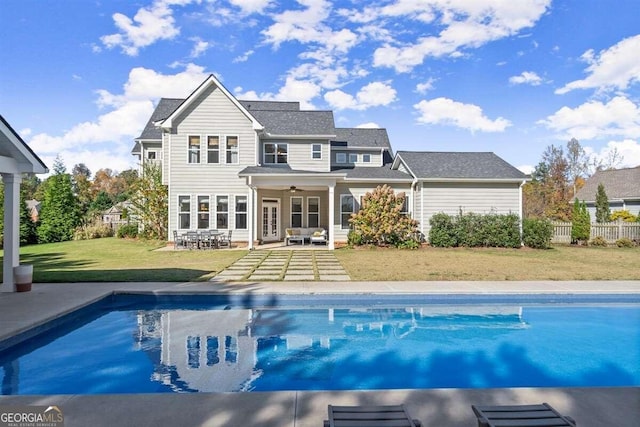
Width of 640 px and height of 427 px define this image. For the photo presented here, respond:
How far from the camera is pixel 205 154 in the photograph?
1894 cm

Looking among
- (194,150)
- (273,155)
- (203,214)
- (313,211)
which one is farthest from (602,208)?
(194,150)

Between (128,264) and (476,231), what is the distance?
1616 cm

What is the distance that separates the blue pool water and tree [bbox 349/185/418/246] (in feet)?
32.4

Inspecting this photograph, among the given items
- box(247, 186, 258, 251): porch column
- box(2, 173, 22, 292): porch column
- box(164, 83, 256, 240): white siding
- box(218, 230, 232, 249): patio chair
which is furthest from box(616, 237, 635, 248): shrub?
box(2, 173, 22, 292): porch column

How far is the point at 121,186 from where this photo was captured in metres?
63.0

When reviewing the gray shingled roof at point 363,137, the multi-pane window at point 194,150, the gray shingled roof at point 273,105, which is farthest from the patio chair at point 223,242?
the gray shingled roof at point 273,105

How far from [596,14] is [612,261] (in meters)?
9.80

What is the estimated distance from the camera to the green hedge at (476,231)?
60.6ft

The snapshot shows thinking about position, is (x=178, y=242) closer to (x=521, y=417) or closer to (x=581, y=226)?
(x=521, y=417)

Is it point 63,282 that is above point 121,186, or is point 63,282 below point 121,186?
below

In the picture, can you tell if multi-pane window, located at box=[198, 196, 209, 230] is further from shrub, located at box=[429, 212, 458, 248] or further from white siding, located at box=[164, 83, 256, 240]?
shrub, located at box=[429, 212, 458, 248]

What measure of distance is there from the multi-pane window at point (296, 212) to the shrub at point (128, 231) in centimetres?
1057

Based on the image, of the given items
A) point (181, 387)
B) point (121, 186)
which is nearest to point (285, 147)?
point (181, 387)

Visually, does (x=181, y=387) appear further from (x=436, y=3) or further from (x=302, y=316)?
(x=436, y=3)
